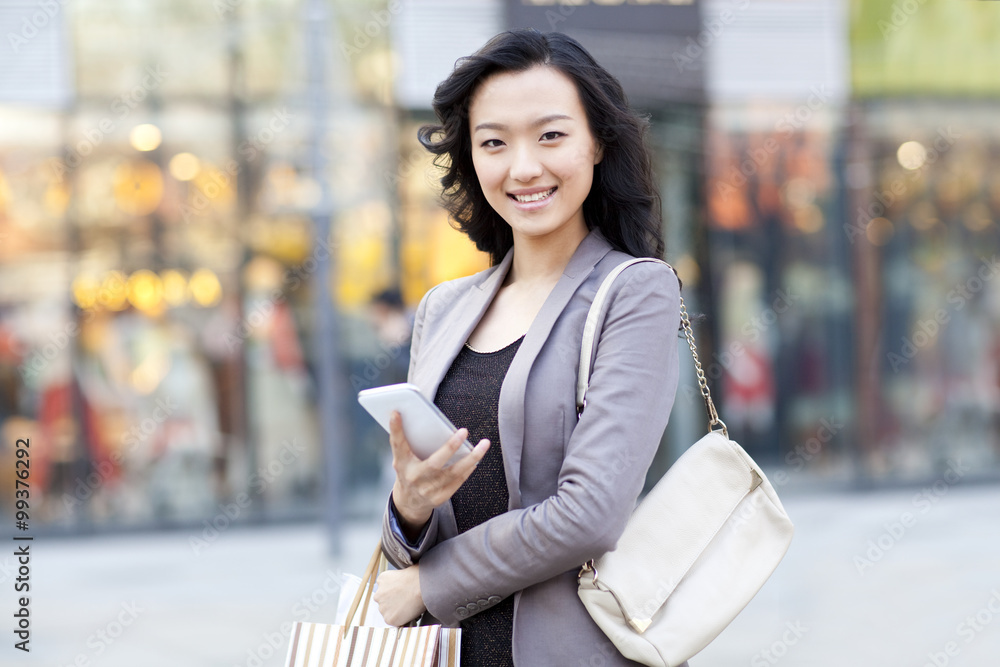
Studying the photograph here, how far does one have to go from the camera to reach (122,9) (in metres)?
9.04

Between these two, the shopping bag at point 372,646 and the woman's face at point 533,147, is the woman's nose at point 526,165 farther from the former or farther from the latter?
the shopping bag at point 372,646

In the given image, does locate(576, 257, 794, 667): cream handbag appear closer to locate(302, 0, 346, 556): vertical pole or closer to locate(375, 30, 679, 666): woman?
locate(375, 30, 679, 666): woman

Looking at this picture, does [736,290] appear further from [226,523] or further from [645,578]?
[645,578]

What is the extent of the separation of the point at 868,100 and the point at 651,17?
2403mm

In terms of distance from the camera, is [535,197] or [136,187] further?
[136,187]

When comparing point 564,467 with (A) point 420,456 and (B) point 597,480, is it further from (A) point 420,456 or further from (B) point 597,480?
(A) point 420,456

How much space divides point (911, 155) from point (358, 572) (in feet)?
22.2
